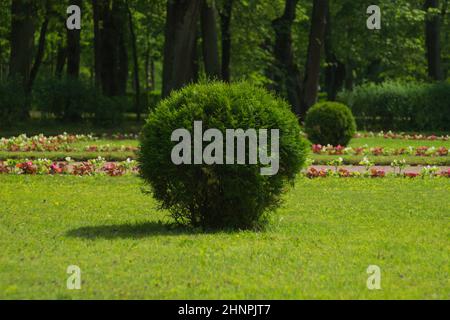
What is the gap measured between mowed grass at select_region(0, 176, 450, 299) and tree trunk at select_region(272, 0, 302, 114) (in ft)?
76.8

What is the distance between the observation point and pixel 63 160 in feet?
67.7

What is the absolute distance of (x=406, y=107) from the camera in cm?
3575

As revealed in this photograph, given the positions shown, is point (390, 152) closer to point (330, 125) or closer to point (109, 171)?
point (330, 125)

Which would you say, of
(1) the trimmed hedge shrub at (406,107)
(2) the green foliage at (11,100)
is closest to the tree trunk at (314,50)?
(1) the trimmed hedge shrub at (406,107)

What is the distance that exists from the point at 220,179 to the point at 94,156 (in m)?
10.6

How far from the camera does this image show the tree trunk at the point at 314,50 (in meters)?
33.8

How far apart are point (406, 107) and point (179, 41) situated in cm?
1005

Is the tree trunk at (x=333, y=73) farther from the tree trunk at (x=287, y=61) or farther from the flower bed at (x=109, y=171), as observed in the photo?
the flower bed at (x=109, y=171)

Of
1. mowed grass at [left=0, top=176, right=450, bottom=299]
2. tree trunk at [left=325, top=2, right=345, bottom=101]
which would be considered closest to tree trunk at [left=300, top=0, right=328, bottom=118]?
tree trunk at [left=325, top=2, right=345, bottom=101]

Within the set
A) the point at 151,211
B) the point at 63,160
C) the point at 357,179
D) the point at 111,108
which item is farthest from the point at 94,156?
the point at 111,108

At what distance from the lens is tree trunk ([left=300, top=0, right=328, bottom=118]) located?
111ft

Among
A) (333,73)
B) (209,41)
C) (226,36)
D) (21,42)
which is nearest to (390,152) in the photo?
(209,41)

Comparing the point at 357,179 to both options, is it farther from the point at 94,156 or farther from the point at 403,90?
the point at 403,90

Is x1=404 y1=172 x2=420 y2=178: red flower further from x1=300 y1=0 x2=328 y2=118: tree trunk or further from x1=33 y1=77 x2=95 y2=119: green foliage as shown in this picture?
x1=33 y1=77 x2=95 y2=119: green foliage
